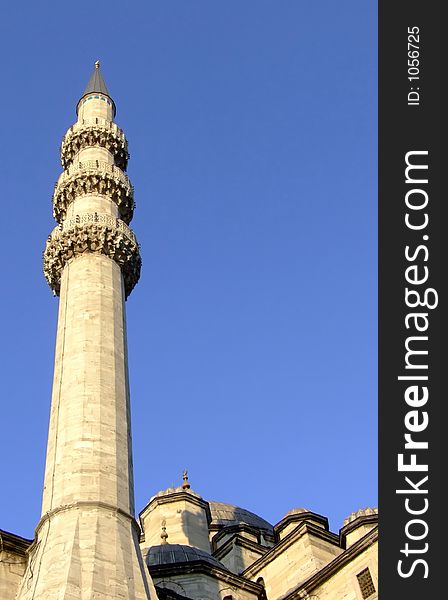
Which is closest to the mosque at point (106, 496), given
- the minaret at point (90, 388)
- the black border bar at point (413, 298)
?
the minaret at point (90, 388)

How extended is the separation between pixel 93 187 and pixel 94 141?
1.66 metres

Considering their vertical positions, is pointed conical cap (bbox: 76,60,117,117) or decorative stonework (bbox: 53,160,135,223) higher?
pointed conical cap (bbox: 76,60,117,117)

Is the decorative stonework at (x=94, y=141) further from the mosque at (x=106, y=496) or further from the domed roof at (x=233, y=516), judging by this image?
the domed roof at (x=233, y=516)

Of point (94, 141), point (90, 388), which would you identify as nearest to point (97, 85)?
point (94, 141)

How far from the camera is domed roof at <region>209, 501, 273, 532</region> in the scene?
29.8 meters

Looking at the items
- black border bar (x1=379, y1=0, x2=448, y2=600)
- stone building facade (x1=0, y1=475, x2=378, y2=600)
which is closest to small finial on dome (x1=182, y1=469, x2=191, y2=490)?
stone building facade (x1=0, y1=475, x2=378, y2=600)

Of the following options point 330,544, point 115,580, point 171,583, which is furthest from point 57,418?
point 330,544

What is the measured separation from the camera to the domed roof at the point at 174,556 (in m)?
19.1

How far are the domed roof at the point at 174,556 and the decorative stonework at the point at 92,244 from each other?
538 centimetres

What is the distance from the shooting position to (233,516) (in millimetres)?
30828

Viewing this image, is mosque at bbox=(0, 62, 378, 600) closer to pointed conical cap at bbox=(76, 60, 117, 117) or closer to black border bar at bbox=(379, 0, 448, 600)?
pointed conical cap at bbox=(76, 60, 117, 117)

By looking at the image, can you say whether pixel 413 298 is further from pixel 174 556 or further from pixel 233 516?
pixel 233 516

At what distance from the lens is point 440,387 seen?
8984mm

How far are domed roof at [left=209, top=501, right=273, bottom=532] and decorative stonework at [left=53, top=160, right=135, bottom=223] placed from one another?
13730mm
